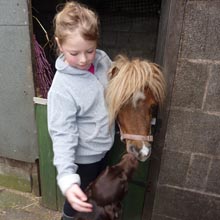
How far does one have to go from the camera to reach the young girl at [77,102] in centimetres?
148

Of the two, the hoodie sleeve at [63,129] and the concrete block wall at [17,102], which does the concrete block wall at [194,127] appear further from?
the concrete block wall at [17,102]

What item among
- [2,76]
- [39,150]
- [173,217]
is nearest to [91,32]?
[2,76]

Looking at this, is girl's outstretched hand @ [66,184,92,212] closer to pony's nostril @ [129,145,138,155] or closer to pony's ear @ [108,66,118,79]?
pony's nostril @ [129,145,138,155]

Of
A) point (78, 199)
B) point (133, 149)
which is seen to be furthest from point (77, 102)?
point (78, 199)

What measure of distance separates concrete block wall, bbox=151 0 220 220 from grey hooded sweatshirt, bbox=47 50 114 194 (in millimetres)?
456

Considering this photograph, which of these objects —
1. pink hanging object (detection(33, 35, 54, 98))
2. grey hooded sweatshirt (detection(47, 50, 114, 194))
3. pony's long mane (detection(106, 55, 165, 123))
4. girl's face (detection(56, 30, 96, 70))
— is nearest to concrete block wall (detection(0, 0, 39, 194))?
pink hanging object (detection(33, 35, 54, 98))

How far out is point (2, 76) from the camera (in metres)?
2.43

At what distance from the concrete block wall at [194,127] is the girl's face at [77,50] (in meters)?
0.54

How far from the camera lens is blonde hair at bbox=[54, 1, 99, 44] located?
149 cm

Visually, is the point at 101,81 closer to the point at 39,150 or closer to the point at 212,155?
the point at 212,155

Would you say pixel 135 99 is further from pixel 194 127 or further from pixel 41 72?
pixel 41 72

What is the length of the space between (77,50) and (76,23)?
0.13m

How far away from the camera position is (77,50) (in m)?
1.51

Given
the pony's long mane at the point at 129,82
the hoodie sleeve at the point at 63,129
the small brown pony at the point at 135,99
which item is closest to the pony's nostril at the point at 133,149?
the small brown pony at the point at 135,99
